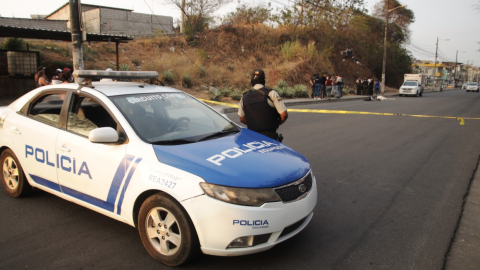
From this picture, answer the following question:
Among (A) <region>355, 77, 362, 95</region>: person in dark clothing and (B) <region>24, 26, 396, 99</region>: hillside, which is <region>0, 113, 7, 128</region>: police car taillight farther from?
(A) <region>355, 77, 362, 95</region>: person in dark clothing

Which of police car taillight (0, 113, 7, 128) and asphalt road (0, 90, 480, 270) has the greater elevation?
police car taillight (0, 113, 7, 128)

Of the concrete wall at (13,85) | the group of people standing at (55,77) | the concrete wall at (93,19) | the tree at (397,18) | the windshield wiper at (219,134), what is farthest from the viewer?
the tree at (397,18)

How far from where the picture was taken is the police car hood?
2.94 meters

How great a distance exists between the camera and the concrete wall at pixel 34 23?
2956cm

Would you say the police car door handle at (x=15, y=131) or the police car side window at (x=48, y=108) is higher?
the police car side window at (x=48, y=108)

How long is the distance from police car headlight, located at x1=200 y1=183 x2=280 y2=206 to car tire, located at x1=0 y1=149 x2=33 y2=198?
2852 millimetres

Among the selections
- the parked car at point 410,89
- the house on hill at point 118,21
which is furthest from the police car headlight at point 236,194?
the parked car at point 410,89

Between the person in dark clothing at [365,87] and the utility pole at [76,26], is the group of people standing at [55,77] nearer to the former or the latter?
the utility pole at [76,26]

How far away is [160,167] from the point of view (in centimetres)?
306

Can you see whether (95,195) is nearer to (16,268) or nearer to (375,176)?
(16,268)

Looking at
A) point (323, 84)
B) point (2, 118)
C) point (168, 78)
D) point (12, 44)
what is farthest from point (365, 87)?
point (2, 118)

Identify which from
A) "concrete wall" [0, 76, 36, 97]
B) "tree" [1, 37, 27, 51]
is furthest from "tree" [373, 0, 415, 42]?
"concrete wall" [0, 76, 36, 97]

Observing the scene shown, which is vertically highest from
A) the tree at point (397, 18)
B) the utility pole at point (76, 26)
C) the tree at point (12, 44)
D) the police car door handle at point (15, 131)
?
the tree at point (397, 18)

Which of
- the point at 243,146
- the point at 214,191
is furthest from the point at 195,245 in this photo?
the point at 243,146
